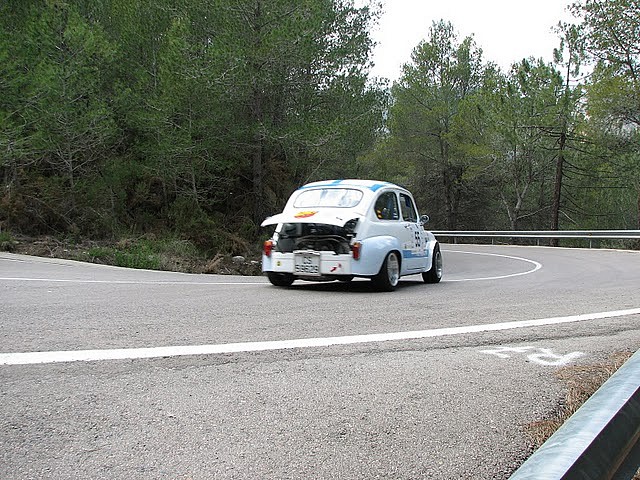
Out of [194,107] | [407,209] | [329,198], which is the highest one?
[194,107]

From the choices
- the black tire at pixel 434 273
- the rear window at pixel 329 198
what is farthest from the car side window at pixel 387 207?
the black tire at pixel 434 273

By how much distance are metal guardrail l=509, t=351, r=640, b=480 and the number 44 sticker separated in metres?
2.43

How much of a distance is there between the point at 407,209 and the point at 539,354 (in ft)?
21.2

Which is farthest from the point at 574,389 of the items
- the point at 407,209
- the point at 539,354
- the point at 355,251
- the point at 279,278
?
the point at 407,209

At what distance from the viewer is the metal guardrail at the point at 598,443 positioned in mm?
1511

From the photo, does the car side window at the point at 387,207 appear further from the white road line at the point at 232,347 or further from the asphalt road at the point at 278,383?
the white road line at the point at 232,347

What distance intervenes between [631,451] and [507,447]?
3.16ft

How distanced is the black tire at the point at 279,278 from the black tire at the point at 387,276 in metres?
1.43

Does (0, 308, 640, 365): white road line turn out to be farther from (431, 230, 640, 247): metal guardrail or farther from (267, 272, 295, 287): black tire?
(431, 230, 640, 247): metal guardrail

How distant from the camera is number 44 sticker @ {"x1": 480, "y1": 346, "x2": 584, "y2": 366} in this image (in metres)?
4.54

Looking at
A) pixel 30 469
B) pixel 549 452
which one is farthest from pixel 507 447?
pixel 30 469

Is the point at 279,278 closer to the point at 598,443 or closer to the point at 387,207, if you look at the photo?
the point at 387,207

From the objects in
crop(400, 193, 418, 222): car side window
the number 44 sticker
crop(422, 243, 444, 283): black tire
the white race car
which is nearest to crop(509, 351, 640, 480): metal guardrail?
the number 44 sticker

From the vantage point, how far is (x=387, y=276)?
30.9ft
